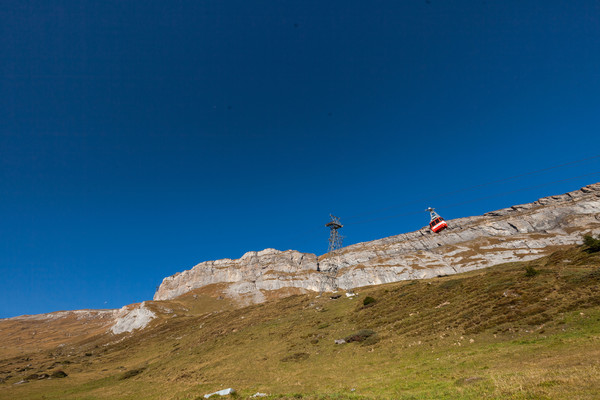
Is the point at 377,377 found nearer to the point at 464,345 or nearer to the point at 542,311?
the point at 464,345

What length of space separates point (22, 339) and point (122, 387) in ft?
639

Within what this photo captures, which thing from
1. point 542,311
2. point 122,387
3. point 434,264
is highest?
point 434,264

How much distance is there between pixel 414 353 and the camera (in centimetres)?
2694

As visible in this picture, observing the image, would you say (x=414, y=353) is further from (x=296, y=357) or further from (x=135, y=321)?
(x=135, y=321)

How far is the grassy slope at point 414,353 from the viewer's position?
650 inches

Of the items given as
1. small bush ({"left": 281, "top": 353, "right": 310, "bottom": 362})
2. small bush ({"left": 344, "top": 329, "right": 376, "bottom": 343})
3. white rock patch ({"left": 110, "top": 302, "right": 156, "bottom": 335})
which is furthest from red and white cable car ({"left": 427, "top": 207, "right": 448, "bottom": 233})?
white rock patch ({"left": 110, "top": 302, "right": 156, "bottom": 335})

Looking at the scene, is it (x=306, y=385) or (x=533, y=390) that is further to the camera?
(x=306, y=385)

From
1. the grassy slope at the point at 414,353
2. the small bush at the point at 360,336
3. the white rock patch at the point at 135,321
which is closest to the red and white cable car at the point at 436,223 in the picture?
the grassy slope at the point at 414,353

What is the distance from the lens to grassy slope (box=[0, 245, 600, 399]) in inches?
650

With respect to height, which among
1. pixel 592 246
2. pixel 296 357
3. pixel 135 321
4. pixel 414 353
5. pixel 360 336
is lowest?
pixel 296 357

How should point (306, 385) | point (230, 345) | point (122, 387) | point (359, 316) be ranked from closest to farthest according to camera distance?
point (306, 385) → point (122, 387) → point (359, 316) → point (230, 345)

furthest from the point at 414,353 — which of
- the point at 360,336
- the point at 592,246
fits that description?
the point at 592,246

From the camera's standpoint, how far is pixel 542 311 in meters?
26.1

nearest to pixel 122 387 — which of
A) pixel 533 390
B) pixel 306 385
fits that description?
pixel 306 385
